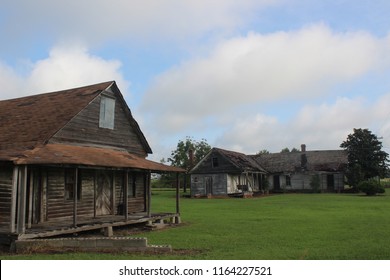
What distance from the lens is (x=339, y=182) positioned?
2068 inches

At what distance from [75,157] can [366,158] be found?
44.0 meters

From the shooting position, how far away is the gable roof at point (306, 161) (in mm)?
53938

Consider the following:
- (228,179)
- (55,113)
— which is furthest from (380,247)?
(228,179)

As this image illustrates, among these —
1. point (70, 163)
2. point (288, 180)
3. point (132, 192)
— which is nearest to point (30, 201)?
point (70, 163)

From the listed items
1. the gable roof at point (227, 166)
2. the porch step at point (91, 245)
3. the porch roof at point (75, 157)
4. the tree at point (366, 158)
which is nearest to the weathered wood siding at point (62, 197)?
the porch roof at point (75, 157)

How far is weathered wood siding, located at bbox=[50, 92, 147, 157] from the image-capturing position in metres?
17.2

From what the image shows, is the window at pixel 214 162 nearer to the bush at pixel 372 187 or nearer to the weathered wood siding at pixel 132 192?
the bush at pixel 372 187

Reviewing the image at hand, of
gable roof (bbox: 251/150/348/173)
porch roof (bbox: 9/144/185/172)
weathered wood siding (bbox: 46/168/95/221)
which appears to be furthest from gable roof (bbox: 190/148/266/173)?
weathered wood siding (bbox: 46/168/95/221)

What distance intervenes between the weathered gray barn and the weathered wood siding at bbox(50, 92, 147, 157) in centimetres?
2647

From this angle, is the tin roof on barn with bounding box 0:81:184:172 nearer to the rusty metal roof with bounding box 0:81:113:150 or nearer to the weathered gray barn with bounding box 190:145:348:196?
the rusty metal roof with bounding box 0:81:113:150

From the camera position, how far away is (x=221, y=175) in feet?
157

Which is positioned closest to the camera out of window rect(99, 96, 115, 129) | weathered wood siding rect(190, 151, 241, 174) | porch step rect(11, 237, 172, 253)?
porch step rect(11, 237, 172, 253)

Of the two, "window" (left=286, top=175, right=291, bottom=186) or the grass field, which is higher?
"window" (left=286, top=175, right=291, bottom=186)

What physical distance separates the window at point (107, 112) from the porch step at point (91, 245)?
7.93 m
